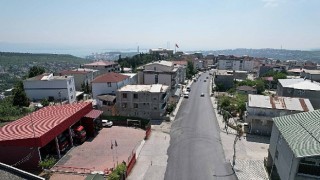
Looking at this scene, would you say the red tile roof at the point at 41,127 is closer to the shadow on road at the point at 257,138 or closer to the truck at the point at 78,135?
the truck at the point at 78,135

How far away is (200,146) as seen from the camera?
127ft

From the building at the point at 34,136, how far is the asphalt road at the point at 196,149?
50.5ft

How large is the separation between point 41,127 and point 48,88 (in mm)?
34281

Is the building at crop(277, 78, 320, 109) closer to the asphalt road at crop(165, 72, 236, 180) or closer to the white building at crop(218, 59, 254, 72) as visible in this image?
the asphalt road at crop(165, 72, 236, 180)

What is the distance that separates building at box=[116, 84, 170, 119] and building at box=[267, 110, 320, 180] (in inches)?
987

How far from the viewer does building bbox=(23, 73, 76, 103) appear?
204ft

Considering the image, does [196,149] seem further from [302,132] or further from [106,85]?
[106,85]

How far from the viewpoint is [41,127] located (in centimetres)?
3148

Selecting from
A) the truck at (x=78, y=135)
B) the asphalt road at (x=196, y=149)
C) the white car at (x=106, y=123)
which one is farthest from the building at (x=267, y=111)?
the truck at (x=78, y=135)

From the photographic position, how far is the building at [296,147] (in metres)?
22.4

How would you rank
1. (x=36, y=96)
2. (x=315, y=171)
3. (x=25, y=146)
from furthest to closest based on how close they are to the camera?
1. (x=36, y=96)
2. (x=25, y=146)
3. (x=315, y=171)

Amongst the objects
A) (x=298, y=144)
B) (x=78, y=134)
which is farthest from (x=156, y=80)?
(x=298, y=144)

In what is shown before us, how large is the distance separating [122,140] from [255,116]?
23.6 meters

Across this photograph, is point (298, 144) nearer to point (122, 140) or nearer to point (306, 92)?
point (122, 140)
